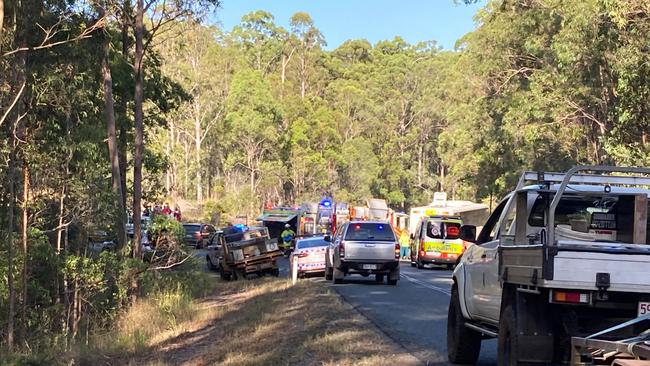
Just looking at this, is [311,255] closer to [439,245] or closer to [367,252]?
[367,252]

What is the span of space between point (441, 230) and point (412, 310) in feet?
55.8

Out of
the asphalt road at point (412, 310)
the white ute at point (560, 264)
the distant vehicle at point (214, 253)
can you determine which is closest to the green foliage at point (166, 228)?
the distant vehicle at point (214, 253)

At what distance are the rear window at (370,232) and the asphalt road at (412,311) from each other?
1375 millimetres

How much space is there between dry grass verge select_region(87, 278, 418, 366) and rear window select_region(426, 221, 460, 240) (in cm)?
994

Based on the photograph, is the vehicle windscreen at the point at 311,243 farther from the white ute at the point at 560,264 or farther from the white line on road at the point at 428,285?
the white ute at the point at 560,264

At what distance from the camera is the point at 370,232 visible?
22.8 meters

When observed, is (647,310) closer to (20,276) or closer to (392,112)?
(20,276)

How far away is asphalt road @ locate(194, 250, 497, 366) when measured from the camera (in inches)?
439

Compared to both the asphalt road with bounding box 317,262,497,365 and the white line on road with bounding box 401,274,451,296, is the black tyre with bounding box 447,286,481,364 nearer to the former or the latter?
the asphalt road with bounding box 317,262,497,365

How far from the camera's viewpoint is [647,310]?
6508mm

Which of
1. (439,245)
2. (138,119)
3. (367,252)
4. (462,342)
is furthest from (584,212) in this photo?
(439,245)

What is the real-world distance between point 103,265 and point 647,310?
20743mm

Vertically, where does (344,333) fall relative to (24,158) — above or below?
below

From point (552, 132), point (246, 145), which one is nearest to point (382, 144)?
point (246, 145)
